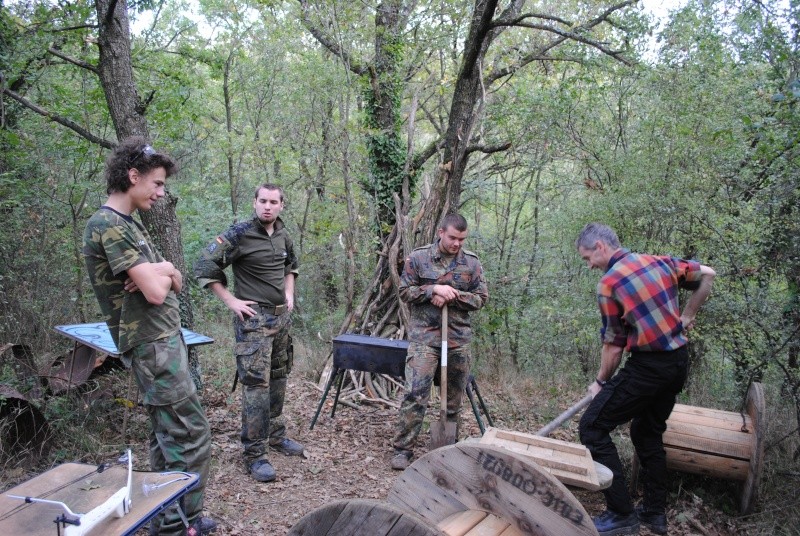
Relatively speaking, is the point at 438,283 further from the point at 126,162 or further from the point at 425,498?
the point at 425,498

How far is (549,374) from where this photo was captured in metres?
8.73

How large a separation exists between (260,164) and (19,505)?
424 inches

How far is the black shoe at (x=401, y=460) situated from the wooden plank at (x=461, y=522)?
2.93 meters

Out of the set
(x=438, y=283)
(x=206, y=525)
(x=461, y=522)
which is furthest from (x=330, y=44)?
(x=461, y=522)

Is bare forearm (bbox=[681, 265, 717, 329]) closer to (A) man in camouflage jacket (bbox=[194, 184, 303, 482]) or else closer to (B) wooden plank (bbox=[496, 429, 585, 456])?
(B) wooden plank (bbox=[496, 429, 585, 456])

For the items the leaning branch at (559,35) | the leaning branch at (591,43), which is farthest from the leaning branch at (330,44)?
the leaning branch at (591,43)

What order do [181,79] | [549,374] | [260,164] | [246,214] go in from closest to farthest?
[181,79] → [549,374] → [260,164] → [246,214]

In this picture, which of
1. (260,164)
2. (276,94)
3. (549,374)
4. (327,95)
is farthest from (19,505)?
(276,94)

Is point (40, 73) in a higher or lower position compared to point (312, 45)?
lower

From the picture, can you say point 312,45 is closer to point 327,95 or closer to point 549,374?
point 327,95

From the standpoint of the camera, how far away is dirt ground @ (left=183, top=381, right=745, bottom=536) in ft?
12.8

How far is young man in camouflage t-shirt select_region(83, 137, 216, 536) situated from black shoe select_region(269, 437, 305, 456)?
5.78 ft

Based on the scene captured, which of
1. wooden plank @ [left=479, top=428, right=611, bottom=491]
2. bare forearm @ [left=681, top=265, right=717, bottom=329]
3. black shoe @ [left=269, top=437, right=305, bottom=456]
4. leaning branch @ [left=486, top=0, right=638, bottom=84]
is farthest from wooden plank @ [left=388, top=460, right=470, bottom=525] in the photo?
leaning branch @ [left=486, top=0, right=638, bottom=84]

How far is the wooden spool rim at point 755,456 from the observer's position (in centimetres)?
382
